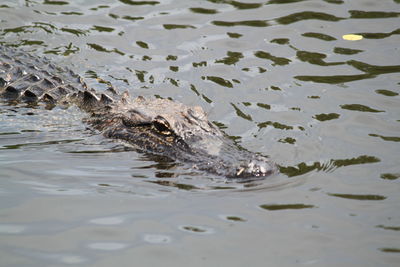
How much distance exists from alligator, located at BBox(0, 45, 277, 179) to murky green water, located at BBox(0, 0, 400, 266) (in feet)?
0.60

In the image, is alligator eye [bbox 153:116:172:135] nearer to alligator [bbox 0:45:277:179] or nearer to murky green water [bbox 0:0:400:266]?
alligator [bbox 0:45:277:179]

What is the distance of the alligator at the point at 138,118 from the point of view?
19.9 ft

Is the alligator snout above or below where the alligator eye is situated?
below

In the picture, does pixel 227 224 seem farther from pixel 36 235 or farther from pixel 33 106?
pixel 33 106

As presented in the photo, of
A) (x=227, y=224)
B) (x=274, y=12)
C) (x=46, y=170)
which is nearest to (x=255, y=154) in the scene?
(x=227, y=224)

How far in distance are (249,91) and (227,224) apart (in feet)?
11.1

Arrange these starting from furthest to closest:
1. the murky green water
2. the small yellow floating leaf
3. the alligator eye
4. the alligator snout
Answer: the small yellow floating leaf < the alligator eye < the alligator snout < the murky green water

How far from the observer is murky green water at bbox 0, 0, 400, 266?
4.86 meters

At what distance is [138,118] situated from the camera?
7043 millimetres

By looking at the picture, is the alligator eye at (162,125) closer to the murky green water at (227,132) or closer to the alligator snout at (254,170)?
the murky green water at (227,132)

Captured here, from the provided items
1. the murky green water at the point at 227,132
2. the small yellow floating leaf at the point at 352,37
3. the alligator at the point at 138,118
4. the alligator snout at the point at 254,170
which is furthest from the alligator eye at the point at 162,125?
the small yellow floating leaf at the point at 352,37

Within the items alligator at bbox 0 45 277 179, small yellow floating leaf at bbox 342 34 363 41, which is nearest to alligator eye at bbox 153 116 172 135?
alligator at bbox 0 45 277 179

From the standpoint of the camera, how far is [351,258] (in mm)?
4660

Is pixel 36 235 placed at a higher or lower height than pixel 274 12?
lower
